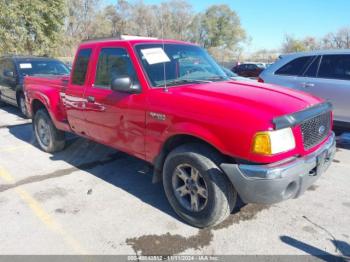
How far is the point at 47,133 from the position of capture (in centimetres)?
602

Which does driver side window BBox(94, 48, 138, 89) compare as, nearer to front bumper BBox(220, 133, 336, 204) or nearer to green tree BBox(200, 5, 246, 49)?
front bumper BBox(220, 133, 336, 204)

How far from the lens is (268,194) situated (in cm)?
292

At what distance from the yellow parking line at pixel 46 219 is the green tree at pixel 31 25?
17.7 meters

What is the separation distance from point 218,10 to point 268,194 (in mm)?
85386

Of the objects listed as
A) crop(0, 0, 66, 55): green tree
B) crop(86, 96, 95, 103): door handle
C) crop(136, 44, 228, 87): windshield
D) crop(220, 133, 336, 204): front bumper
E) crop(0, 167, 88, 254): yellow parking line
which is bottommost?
crop(0, 167, 88, 254): yellow parking line

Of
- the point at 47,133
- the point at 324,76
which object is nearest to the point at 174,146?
the point at 47,133

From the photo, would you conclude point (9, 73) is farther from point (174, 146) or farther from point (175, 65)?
point (174, 146)

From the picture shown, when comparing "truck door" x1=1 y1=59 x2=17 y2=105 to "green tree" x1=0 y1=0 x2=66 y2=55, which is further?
"green tree" x1=0 y1=0 x2=66 y2=55

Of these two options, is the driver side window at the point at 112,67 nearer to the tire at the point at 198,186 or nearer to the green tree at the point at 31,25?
the tire at the point at 198,186

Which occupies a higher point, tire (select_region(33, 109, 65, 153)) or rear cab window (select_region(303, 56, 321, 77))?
rear cab window (select_region(303, 56, 321, 77))

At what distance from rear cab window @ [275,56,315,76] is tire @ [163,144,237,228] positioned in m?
3.99

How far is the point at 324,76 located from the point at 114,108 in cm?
411

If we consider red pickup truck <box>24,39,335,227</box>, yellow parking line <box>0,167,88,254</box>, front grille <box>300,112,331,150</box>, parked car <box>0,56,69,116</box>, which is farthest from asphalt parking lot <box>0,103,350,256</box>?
parked car <box>0,56,69,116</box>

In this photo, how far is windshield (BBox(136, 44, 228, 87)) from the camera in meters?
3.75
